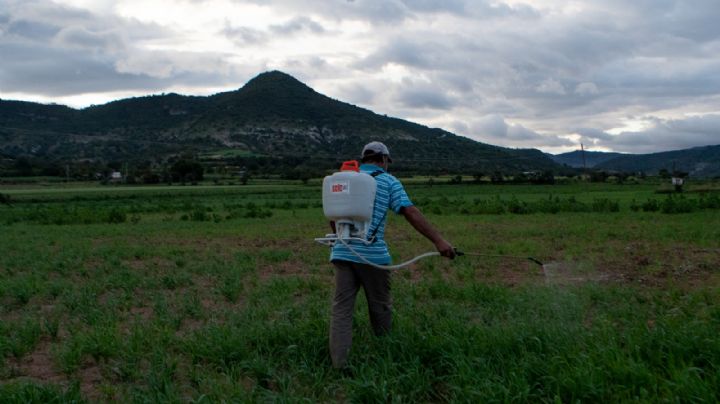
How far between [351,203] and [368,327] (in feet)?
5.25

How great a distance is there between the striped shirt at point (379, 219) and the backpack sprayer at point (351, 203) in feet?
0.19

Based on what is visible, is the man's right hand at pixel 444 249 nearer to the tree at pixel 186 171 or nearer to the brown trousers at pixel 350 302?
the brown trousers at pixel 350 302

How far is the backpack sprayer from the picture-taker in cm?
496

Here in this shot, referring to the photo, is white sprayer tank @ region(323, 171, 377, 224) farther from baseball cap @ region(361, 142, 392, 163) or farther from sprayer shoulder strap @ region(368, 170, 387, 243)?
baseball cap @ region(361, 142, 392, 163)

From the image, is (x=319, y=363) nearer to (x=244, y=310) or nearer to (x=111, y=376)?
(x=111, y=376)

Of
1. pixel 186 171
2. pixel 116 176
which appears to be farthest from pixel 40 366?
pixel 116 176

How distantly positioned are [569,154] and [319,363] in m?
175

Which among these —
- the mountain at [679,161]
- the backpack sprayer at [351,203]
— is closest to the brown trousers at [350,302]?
the backpack sprayer at [351,203]

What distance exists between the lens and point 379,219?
17.3 feet

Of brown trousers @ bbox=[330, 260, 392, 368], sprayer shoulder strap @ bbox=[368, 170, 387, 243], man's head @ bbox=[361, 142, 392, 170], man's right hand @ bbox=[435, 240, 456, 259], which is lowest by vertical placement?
brown trousers @ bbox=[330, 260, 392, 368]

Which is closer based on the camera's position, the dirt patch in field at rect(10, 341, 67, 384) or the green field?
the green field

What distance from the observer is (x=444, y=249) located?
5.11 meters

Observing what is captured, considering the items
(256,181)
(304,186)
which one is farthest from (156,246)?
(256,181)

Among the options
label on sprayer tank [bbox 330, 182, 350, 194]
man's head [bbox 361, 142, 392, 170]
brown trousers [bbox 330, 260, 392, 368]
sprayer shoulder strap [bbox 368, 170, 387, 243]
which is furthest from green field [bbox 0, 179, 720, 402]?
man's head [bbox 361, 142, 392, 170]
